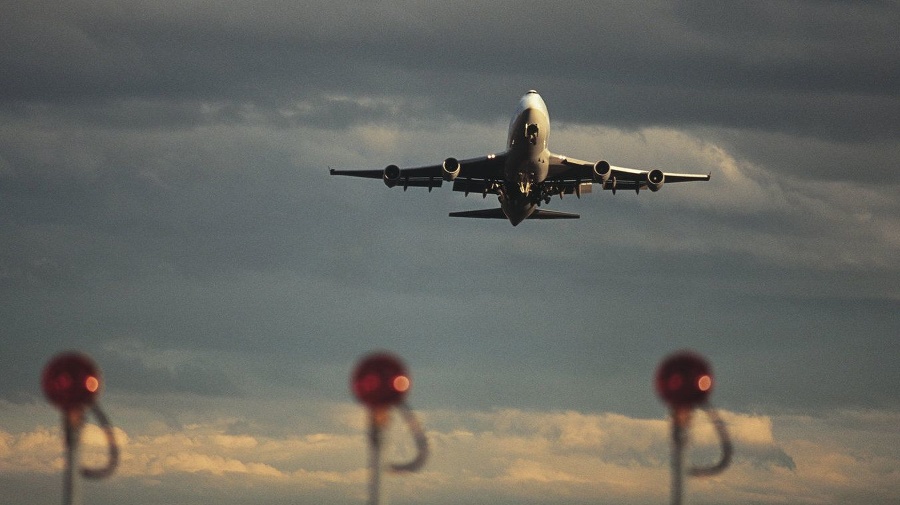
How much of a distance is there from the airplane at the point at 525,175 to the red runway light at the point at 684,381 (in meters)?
68.1

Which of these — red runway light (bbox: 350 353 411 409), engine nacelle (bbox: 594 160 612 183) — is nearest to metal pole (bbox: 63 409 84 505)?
red runway light (bbox: 350 353 411 409)

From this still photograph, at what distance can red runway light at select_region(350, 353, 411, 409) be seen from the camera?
20.3m

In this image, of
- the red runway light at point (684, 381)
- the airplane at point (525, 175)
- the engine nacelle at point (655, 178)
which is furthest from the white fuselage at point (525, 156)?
the red runway light at point (684, 381)

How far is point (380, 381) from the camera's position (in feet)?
67.5

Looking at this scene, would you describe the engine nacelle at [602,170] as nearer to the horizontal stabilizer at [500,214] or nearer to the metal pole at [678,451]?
the horizontal stabilizer at [500,214]

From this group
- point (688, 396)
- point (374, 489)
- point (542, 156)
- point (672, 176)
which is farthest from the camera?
point (672, 176)

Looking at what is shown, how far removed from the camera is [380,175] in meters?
96.3

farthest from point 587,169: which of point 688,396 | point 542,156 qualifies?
point 688,396

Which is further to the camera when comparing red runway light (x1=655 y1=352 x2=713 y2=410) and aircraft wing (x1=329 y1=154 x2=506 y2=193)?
aircraft wing (x1=329 y1=154 x2=506 y2=193)

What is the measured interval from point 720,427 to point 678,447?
892mm

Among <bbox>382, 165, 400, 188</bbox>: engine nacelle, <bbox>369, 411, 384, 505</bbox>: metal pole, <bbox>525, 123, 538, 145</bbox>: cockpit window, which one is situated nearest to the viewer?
<bbox>369, 411, 384, 505</bbox>: metal pole

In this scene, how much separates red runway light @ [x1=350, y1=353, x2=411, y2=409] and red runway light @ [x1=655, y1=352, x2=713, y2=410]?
4.39 meters

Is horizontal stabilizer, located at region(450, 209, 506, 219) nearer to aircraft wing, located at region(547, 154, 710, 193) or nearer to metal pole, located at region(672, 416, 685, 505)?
aircraft wing, located at region(547, 154, 710, 193)

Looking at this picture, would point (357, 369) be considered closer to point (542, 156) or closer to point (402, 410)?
point (402, 410)
